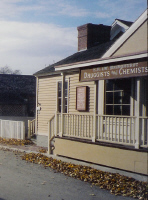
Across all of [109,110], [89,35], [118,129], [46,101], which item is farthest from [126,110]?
[89,35]

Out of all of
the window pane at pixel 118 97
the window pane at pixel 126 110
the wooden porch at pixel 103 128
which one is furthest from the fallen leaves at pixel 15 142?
the window pane at pixel 126 110

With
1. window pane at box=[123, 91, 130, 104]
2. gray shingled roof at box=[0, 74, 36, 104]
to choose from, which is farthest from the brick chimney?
gray shingled roof at box=[0, 74, 36, 104]

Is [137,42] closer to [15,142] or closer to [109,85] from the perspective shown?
[109,85]

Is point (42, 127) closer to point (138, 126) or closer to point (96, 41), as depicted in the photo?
point (96, 41)

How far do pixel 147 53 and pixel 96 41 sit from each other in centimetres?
1078

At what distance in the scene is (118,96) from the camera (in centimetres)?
1190

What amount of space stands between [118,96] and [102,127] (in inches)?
70.3

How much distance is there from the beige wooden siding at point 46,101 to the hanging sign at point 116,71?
4.92m

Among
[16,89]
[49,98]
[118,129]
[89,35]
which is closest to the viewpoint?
[118,129]

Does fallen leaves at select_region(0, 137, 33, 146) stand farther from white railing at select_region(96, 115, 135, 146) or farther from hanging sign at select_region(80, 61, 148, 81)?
hanging sign at select_region(80, 61, 148, 81)

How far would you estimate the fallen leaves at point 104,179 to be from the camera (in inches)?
306

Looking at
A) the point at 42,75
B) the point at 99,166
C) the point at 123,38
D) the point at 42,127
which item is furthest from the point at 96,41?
the point at 99,166

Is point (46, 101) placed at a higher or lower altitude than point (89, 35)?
lower

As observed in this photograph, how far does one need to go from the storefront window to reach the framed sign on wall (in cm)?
166
